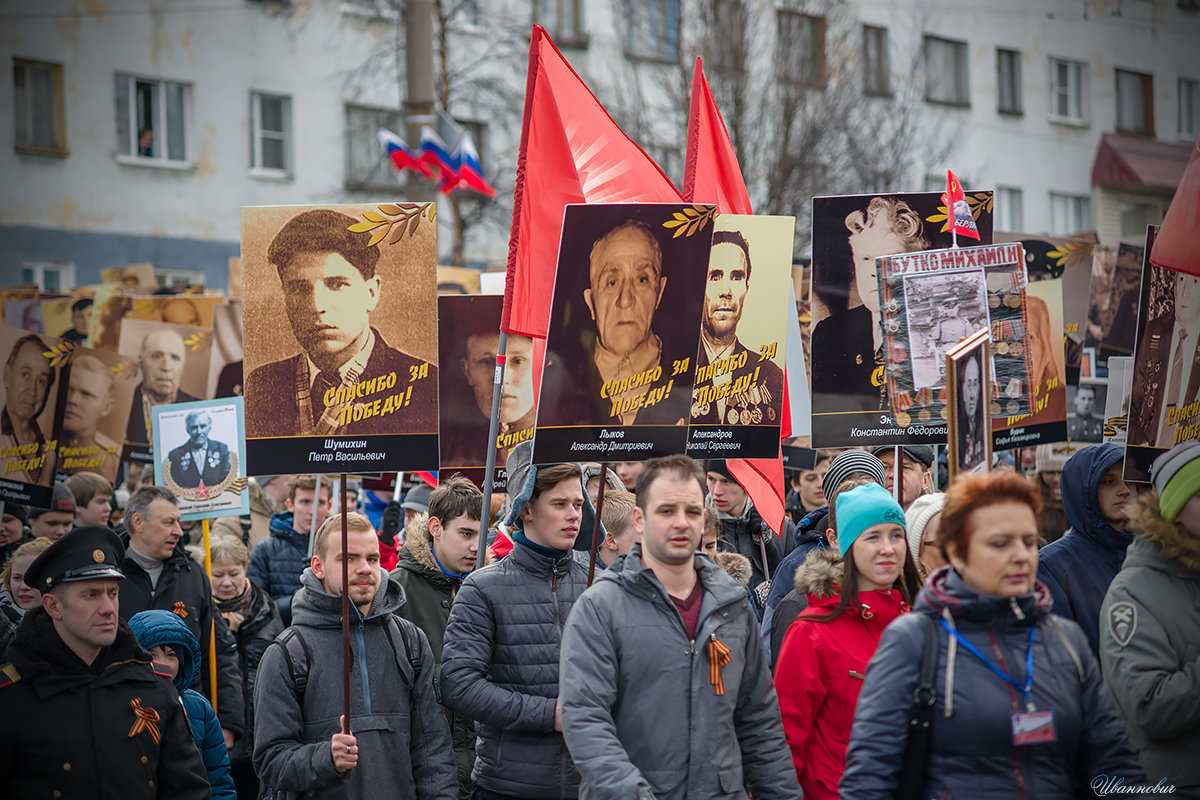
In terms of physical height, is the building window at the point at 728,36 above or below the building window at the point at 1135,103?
below

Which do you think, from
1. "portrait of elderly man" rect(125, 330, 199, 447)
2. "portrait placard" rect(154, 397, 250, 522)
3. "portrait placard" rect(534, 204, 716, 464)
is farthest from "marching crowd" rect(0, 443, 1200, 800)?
"portrait of elderly man" rect(125, 330, 199, 447)

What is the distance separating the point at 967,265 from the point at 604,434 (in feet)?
6.76

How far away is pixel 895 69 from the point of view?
32469 millimetres

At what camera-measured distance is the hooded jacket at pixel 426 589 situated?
6246mm

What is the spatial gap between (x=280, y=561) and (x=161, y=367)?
7.61 ft

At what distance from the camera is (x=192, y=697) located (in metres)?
5.50

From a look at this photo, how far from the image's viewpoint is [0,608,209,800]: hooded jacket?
4.65 metres

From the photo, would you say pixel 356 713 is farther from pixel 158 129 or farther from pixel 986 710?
pixel 158 129

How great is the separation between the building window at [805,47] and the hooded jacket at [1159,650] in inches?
711

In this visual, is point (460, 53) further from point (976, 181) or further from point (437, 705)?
point (437, 705)

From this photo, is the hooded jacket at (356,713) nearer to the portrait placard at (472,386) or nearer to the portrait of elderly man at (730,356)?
the portrait of elderly man at (730,356)

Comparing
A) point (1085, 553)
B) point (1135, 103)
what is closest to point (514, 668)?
point (1085, 553)

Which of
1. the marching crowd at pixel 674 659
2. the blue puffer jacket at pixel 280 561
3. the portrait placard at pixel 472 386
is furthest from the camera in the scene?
the blue puffer jacket at pixel 280 561

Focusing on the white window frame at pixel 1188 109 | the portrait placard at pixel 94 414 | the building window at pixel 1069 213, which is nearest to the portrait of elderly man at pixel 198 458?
the portrait placard at pixel 94 414
